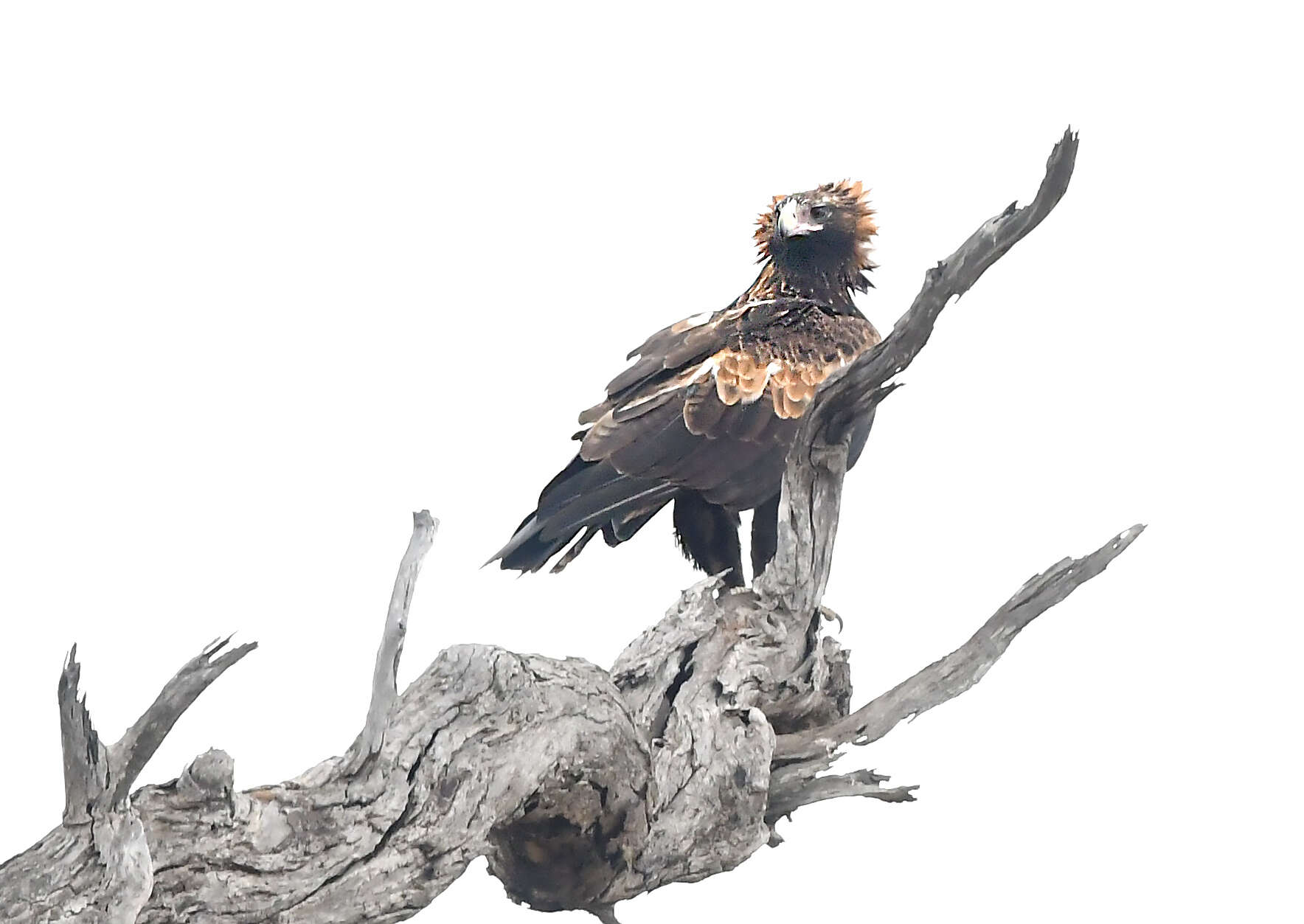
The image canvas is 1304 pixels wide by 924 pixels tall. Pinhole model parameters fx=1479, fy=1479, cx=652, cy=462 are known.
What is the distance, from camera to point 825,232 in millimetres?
3736

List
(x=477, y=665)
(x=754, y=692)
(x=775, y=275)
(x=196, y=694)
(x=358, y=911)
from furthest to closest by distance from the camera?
(x=775, y=275) < (x=754, y=692) < (x=477, y=665) < (x=358, y=911) < (x=196, y=694)

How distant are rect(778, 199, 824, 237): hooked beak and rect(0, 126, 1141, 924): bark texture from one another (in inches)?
23.2

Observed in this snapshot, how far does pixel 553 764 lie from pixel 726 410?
1.00 m

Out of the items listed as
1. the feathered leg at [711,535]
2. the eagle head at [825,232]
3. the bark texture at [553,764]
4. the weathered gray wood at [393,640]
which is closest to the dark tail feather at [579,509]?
the feathered leg at [711,535]

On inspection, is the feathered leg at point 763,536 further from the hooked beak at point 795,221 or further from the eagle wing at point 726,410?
the hooked beak at point 795,221

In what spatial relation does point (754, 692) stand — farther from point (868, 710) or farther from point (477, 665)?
point (477, 665)

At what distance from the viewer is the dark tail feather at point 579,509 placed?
3.52 metres

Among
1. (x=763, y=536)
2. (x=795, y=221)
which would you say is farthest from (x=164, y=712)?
(x=795, y=221)

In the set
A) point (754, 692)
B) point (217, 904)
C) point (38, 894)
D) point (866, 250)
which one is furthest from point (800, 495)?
point (38, 894)

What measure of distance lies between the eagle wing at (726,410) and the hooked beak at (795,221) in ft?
0.72

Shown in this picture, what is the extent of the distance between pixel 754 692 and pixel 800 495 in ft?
1.53

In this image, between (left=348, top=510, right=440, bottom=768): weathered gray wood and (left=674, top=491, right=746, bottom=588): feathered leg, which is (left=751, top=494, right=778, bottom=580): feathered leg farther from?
(left=348, top=510, right=440, bottom=768): weathered gray wood

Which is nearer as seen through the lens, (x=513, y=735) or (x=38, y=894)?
(x=38, y=894)

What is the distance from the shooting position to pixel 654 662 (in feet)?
11.2
